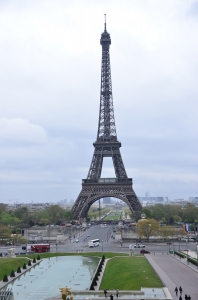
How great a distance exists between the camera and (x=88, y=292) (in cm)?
3800

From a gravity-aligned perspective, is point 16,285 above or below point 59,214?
below

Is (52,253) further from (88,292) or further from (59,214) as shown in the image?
(59,214)

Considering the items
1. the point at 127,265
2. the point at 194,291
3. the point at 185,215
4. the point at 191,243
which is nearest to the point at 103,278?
the point at 127,265

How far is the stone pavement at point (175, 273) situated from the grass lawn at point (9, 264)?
1774 centimetres

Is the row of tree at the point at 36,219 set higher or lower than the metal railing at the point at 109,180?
lower

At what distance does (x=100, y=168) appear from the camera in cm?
12312

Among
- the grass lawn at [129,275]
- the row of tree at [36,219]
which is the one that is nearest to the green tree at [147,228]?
the grass lawn at [129,275]

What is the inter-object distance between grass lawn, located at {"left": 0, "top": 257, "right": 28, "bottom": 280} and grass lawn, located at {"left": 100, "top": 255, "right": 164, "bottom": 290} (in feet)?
40.4

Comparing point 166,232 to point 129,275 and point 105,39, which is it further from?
point 105,39

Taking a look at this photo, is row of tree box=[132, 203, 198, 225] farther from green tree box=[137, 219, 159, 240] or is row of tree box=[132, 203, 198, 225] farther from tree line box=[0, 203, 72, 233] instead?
green tree box=[137, 219, 159, 240]

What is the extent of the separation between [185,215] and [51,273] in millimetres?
90288

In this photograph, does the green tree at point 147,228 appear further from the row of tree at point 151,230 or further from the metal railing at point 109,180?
the metal railing at point 109,180

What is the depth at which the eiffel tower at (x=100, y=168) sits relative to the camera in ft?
386

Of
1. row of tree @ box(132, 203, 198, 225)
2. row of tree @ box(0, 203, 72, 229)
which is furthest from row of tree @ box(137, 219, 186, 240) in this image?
row of tree @ box(0, 203, 72, 229)
